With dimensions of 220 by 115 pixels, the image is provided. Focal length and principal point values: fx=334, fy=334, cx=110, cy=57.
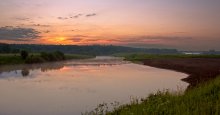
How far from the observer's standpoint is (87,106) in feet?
64.8

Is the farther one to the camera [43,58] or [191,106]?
[43,58]

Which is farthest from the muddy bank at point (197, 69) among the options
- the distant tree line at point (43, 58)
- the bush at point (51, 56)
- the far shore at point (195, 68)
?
the bush at point (51, 56)

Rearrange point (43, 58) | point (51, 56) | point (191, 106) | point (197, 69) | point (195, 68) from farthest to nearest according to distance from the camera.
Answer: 1. point (51, 56)
2. point (43, 58)
3. point (195, 68)
4. point (197, 69)
5. point (191, 106)

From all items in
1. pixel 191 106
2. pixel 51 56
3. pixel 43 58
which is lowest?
pixel 43 58

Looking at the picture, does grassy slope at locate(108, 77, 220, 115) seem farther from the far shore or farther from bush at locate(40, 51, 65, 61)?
bush at locate(40, 51, 65, 61)

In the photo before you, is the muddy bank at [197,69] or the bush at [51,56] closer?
the muddy bank at [197,69]

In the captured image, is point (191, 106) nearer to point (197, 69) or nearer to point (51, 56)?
point (197, 69)

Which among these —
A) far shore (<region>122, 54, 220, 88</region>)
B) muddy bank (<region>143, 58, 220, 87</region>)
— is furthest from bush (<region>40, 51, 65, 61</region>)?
muddy bank (<region>143, 58, 220, 87</region>)

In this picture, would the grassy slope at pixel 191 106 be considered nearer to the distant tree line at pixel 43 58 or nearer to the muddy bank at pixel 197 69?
the muddy bank at pixel 197 69

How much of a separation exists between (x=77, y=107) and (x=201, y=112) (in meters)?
10.9

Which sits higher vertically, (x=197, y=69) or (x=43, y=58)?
(x=43, y=58)

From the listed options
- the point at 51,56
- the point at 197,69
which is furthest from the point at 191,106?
the point at 51,56

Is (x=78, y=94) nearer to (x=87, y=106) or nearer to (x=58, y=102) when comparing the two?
(x=58, y=102)

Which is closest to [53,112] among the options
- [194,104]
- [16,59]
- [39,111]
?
[39,111]
